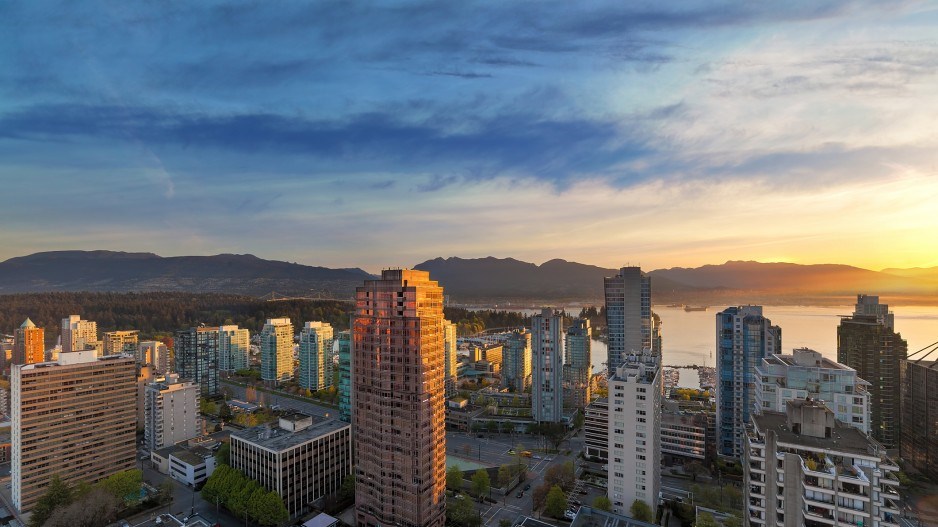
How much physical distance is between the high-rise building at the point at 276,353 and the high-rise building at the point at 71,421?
49.1 ft

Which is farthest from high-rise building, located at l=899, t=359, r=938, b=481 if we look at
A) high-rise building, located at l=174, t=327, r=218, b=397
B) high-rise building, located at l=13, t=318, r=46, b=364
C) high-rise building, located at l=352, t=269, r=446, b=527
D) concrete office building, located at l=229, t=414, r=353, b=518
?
high-rise building, located at l=13, t=318, r=46, b=364

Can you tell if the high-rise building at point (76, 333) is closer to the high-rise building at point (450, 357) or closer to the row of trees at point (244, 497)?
the high-rise building at point (450, 357)

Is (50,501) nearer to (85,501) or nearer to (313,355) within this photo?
(85,501)

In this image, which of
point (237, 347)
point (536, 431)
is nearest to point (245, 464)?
point (536, 431)

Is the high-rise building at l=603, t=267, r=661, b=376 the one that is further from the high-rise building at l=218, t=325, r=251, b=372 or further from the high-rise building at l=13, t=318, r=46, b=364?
the high-rise building at l=13, t=318, r=46, b=364

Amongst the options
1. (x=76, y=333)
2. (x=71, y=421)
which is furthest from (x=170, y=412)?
(x=76, y=333)

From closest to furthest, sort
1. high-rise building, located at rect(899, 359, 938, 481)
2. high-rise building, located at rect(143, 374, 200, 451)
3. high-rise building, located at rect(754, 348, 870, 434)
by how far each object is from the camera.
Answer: high-rise building, located at rect(754, 348, 870, 434) → high-rise building, located at rect(899, 359, 938, 481) → high-rise building, located at rect(143, 374, 200, 451)

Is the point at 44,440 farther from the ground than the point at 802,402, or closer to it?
closer to it

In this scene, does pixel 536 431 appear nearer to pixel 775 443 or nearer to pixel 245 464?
pixel 245 464

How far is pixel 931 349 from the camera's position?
56.7 ft

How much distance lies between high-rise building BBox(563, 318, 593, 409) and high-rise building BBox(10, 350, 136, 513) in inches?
731

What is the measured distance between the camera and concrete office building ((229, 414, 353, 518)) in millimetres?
13086

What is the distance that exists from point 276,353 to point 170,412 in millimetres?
11911

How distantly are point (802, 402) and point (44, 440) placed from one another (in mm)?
18702
